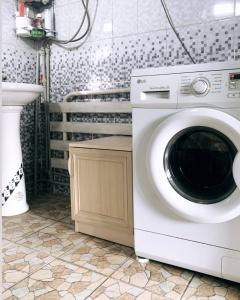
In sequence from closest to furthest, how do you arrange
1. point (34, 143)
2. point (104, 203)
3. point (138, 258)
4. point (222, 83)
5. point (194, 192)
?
point (222, 83) < point (194, 192) < point (138, 258) < point (104, 203) < point (34, 143)

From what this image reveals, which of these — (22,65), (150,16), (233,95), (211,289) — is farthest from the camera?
(22,65)

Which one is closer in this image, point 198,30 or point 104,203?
point 104,203

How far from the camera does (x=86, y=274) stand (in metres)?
1.39

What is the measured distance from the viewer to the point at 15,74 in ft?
8.05

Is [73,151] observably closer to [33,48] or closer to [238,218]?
[238,218]

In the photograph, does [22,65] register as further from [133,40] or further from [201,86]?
[201,86]

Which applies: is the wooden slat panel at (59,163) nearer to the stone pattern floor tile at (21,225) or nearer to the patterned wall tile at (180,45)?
the stone pattern floor tile at (21,225)

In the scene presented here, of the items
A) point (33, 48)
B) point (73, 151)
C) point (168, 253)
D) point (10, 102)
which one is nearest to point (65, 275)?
point (168, 253)

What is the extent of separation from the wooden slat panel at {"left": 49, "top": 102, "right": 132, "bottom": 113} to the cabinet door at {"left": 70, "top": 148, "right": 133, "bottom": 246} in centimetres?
60

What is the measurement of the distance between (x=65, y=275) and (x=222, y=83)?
1.12 metres

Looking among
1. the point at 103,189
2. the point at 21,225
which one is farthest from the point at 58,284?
the point at 21,225

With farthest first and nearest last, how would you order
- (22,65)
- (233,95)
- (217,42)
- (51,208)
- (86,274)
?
(22,65), (51,208), (217,42), (86,274), (233,95)

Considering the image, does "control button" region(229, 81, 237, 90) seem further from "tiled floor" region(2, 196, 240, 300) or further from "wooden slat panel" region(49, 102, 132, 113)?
"wooden slat panel" region(49, 102, 132, 113)

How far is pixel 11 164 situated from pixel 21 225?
1.49 ft
